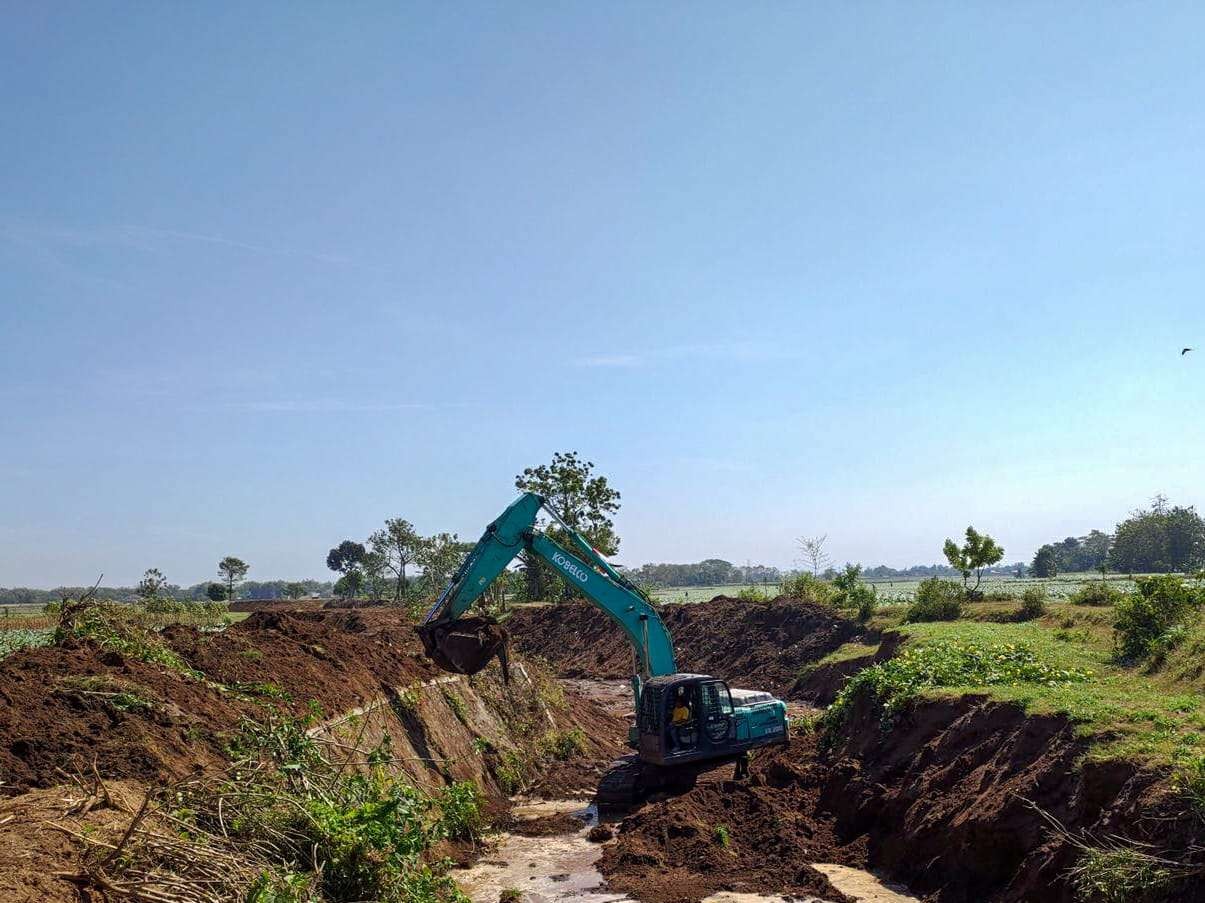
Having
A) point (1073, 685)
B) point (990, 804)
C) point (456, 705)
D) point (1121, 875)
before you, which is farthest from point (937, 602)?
point (1121, 875)

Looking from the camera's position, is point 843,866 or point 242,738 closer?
point 242,738

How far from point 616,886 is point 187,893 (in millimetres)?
7634

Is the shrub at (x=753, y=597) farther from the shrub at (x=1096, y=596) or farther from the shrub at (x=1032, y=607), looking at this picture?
the shrub at (x=1096, y=596)

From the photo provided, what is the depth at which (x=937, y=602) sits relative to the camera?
33344 millimetres

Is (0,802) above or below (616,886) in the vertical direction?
above

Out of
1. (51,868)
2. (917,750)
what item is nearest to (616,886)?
(917,750)

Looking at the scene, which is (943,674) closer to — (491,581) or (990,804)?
(990,804)

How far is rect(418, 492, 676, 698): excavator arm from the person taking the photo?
744 inches

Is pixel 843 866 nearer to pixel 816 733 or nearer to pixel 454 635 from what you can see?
pixel 816 733

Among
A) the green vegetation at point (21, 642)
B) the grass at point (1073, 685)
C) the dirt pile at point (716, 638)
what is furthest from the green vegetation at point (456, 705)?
the dirt pile at point (716, 638)

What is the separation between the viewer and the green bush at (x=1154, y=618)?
725 inches

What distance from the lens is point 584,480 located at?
63.5m

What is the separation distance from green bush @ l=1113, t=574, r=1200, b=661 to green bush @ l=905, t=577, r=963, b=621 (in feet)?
40.3

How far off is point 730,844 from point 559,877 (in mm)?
3088
